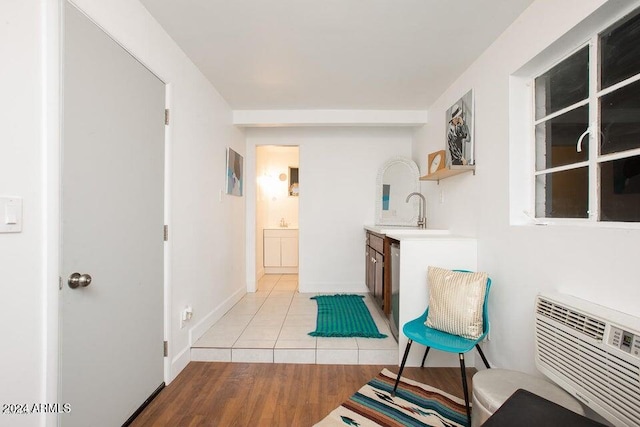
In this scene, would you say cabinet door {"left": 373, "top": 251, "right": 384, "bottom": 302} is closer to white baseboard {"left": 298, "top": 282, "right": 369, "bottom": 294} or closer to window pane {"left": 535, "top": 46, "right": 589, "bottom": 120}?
white baseboard {"left": 298, "top": 282, "right": 369, "bottom": 294}

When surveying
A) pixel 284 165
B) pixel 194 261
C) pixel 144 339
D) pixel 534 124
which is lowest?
pixel 144 339

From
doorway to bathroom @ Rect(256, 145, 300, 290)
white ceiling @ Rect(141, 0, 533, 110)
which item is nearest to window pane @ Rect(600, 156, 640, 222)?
white ceiling @ Rect(141, 0, 533, 110)

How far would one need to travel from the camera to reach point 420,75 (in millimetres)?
2510

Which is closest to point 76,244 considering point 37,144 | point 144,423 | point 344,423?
point 37,144

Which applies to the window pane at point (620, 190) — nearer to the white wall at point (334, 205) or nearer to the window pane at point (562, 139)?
the window pane at point (562, 139)

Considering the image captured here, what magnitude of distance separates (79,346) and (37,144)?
873mm

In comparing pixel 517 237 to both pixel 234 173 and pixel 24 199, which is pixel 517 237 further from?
pixel 234 173

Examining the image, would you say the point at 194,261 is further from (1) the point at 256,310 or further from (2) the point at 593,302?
(2) the point at 593,302

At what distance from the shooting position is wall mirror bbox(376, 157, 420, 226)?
11.9 ft

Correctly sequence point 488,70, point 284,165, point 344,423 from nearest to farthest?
point 344,423, point 488,70, point 284,165

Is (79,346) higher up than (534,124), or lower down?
lower down

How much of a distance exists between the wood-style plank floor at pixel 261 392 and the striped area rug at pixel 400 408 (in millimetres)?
82

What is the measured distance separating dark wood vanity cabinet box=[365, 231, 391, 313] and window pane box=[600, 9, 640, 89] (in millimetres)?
1800

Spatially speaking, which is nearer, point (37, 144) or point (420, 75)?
point (37, 144)
